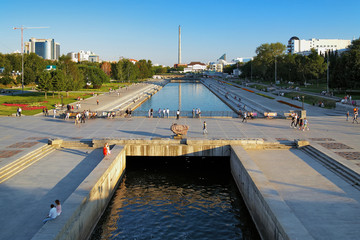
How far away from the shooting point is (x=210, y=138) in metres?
25.1

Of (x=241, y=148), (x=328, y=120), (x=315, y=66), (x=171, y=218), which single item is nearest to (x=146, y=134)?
(x=241, y=148)

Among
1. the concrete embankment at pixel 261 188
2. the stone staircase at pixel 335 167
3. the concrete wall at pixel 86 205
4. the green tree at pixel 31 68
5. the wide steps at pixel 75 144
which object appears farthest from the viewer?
the green tree at pixel 31 68

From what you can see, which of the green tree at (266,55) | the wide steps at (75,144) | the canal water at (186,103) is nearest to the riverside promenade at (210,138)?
the wide steps at (75,144)

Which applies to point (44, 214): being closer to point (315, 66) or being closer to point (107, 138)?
point (107, 138)

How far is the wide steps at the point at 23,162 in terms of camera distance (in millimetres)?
18031

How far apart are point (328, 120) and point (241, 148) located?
57.1ft

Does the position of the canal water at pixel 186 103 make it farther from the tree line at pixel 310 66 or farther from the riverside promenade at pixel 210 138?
the tree line at pixel 310 66

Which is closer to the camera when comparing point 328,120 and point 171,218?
point 171,218

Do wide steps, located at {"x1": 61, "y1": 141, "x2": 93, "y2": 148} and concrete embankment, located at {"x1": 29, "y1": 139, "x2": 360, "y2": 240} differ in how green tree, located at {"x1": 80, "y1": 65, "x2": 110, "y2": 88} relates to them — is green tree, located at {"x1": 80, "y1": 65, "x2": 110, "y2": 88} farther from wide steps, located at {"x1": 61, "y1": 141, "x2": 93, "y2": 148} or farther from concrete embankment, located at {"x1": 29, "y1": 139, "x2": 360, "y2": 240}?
concrete embankment, located at {"x1": 29, "y1": 139, "x2": 360, "y2": 240}

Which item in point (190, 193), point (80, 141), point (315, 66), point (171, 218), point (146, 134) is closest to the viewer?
point (171, 218)

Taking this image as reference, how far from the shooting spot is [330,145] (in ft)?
78.5

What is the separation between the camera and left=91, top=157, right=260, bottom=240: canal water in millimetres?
14859

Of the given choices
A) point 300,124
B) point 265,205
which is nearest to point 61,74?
point 300,124

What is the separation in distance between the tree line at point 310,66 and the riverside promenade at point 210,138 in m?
26.2
